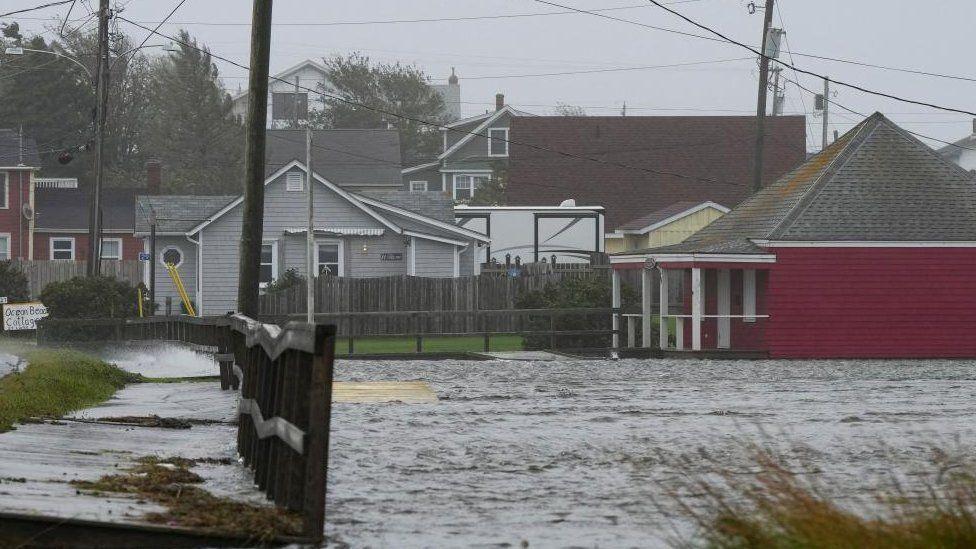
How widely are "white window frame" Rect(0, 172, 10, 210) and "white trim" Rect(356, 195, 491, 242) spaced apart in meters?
20.1

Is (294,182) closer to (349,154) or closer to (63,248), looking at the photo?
(63,248)

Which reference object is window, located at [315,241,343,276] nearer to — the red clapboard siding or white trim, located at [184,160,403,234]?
white trim, located at [184,160,403,234]

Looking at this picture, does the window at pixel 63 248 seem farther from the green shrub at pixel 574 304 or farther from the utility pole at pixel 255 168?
the utility pole at pixel 255 168

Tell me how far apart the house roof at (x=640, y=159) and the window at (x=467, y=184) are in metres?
15.7

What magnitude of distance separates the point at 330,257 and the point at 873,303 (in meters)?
19.4

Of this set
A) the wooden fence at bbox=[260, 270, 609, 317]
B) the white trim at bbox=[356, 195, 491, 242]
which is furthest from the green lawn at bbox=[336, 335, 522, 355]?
the white trim at bbox=[356, 195, 491, 242]

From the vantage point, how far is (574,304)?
42.2 metres

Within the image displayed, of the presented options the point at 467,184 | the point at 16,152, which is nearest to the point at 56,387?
the point at 16,152

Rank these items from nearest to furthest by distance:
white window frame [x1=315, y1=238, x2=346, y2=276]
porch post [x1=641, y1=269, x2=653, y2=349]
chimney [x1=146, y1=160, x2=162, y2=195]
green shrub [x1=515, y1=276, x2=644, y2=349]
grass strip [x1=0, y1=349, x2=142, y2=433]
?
grass strip [x1=0, y1=349, x2=142, y2=433] → porch post [x1=641, y1=269, x2=653, y2=349] → green shrub [x1=515, y1=276, x2=644, y2=349] → white window frame [x1=315, y1=238, x2=346, y2=276] → chimney [x1=146, y1=160, x2=162, y2=195]

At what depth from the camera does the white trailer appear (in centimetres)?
5531

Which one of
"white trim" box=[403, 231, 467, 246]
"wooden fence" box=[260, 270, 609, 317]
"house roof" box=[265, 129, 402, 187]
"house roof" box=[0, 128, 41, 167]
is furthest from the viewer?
"house roof" box=[265, 129, 402, 187]

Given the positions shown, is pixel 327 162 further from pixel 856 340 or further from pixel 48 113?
pixel 856 340

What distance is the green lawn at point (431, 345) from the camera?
41188 millimetres

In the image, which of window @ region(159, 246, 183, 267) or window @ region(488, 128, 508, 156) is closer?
window @ region(159, 246, 183, 267)
